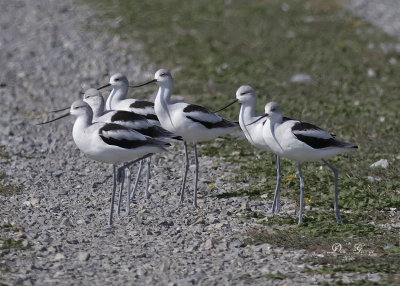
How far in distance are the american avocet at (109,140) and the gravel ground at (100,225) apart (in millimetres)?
775

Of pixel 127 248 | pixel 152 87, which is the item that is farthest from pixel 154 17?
pixel 127 248

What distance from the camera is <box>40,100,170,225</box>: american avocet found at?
1028 centimetres

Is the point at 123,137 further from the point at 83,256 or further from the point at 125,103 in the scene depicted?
the point at 125,103

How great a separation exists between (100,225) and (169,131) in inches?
64.5

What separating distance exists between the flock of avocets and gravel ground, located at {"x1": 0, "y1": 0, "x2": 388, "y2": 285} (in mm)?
454

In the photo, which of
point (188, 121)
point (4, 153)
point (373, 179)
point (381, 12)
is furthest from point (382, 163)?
point (381, 12)

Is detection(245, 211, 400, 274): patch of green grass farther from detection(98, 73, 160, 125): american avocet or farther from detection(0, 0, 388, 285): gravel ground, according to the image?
detection(98, 73, 160, 125): american avocet

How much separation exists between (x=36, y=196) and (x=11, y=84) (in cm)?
779

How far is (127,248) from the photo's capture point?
30.9 ft

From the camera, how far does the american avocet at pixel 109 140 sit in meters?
10.3

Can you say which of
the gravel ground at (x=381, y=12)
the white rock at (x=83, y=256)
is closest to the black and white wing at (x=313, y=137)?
the white rock at (x=83, y=256)

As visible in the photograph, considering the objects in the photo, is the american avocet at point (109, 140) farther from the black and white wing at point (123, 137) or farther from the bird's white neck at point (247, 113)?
the bird's white neck at point (247, 113)

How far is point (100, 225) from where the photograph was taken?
34.1ft

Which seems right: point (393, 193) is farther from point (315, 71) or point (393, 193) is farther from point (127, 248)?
point (315, 71)
